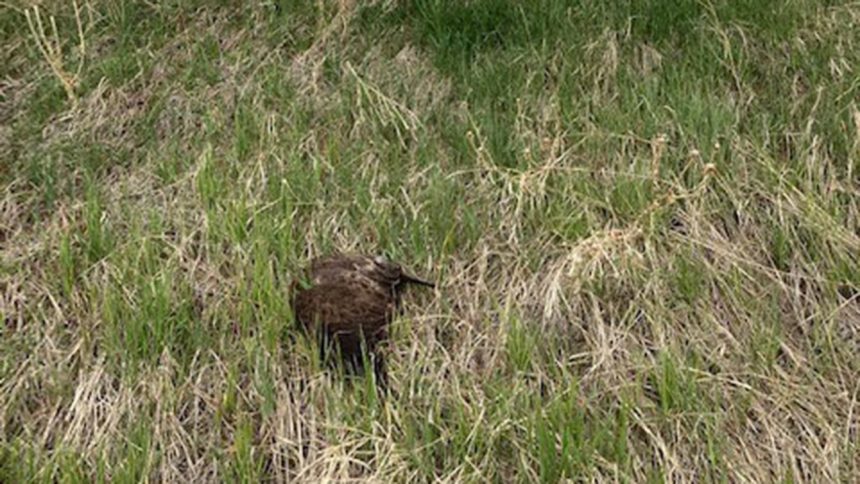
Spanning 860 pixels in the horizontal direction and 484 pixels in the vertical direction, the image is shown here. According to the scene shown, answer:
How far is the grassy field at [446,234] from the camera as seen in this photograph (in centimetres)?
236

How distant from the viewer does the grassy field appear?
2357mm

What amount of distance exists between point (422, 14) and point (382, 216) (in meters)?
1.19

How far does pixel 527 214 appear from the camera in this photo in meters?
2.89

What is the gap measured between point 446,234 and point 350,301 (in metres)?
0.43

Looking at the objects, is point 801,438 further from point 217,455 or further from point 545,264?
point 217,455

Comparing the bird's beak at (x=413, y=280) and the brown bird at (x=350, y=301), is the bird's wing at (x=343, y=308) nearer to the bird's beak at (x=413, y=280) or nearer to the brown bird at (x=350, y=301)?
the brown bird at (x=350, y=301)

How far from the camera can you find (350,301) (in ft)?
8.52

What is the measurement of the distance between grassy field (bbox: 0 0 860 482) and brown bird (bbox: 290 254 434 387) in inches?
2.7

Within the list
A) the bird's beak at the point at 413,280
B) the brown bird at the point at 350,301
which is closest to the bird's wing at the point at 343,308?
the brown bird at the point at 350,301

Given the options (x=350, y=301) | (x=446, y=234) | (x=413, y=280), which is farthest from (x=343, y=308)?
(x=446, y=234)

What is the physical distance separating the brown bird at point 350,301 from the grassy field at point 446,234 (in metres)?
0.07

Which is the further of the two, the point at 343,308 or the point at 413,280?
the point at 413,280

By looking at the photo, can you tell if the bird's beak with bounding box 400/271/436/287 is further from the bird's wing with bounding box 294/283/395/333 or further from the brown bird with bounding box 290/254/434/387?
the bird's wing with bounding box 294/283/395/333

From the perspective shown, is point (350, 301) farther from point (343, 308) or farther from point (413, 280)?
point (413, 280)
